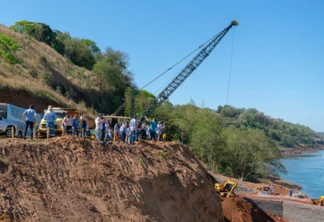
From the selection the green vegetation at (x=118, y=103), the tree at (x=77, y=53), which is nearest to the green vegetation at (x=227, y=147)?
the green vegetation at (x=118, y=103)

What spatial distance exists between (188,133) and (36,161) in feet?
144

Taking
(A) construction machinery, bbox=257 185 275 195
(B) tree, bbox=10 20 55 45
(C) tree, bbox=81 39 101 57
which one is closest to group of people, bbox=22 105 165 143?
(A) construction machinery, bbox=257 185 275 195

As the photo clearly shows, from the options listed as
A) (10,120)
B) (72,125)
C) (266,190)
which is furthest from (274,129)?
(72,125)

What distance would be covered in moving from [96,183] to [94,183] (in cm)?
8

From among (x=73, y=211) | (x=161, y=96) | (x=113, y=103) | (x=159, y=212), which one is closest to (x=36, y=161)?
(x=73, y=211)

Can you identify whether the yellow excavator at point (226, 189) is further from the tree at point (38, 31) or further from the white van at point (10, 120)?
the tree at point (38, 31)

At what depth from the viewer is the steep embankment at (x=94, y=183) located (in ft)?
40.3

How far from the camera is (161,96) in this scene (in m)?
51.1

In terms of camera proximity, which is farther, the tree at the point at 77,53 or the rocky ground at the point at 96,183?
the tree at the point at 77,53

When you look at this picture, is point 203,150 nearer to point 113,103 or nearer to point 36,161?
point 113,103

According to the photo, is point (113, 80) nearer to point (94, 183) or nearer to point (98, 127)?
point (98, 127)

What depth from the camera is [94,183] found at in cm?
1451

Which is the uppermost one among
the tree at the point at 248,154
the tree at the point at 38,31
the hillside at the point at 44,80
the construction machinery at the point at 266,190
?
the tree at the point at 38,31

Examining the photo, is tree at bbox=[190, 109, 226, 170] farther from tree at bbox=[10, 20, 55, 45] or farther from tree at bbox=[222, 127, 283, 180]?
tree at bbox=[10, 20, 55, 45]
